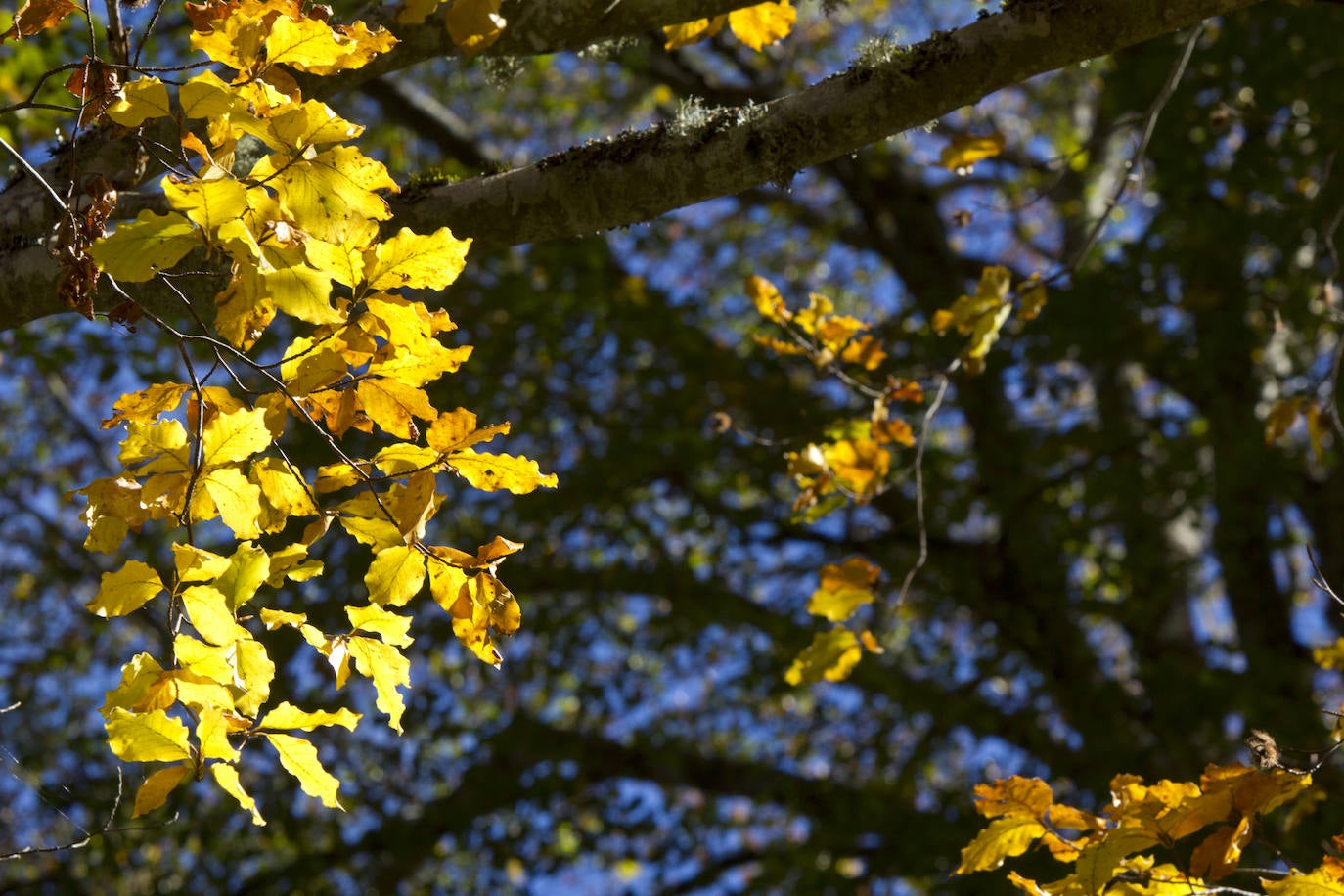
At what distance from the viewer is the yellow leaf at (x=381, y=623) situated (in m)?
1.55

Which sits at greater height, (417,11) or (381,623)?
(417,11)

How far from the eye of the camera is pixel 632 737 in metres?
5.93

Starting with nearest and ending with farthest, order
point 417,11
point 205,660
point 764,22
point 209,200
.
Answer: point 209,200 < point 205,660 < point 417,11 < point 764,22

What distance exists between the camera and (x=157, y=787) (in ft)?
4.49

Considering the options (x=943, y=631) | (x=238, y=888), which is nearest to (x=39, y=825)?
(x=238, y=888)

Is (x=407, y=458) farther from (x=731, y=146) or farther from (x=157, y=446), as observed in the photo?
(x=731, y=146)

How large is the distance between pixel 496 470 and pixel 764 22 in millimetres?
1230

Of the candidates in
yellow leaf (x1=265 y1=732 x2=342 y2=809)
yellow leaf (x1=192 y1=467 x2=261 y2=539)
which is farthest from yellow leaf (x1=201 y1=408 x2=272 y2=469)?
yellow leaf (x1=265 y1=732 x2=342 y2=809)

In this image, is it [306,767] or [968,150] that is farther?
[968,150]

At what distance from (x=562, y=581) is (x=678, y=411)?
3.27ft

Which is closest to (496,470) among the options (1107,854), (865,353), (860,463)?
(1107,854)

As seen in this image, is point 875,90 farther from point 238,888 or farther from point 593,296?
point 238,888

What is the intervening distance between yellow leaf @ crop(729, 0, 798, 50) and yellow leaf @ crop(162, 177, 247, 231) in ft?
4.35

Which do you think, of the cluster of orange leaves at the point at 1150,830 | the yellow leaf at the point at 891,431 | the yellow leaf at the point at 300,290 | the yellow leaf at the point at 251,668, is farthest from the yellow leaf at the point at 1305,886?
the yellow leaf at the point at 300,290
